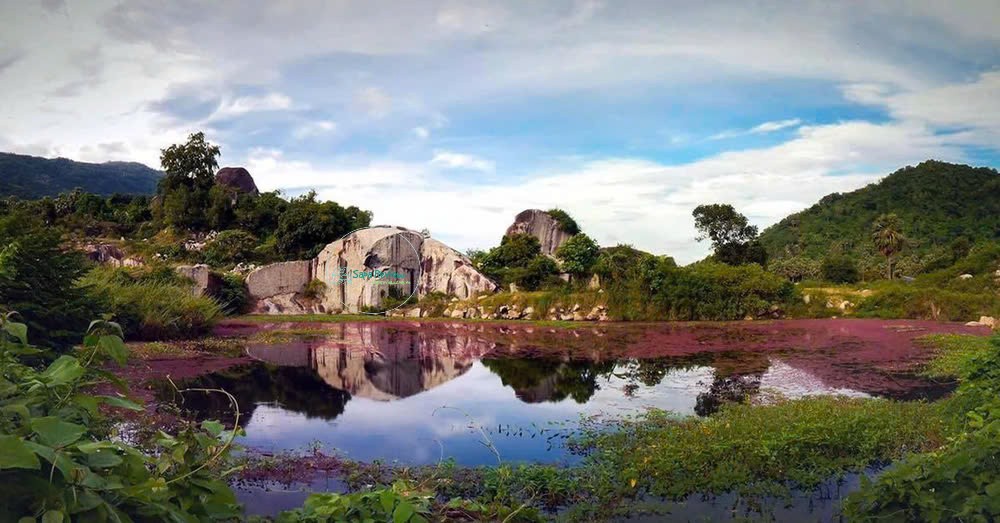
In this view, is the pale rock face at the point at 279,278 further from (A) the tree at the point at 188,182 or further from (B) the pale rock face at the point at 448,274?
(A) the tree at the point at 188,182

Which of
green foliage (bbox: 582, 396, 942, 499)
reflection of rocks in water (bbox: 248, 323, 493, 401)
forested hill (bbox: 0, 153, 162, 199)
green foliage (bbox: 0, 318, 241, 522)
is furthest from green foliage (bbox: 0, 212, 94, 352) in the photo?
forested hill (bbox: 0, 153, 162, 199)

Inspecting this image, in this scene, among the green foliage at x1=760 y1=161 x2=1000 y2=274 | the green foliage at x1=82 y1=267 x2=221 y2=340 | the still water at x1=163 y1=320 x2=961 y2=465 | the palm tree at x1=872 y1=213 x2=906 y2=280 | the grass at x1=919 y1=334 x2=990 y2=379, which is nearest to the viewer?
the still water at x1=163 y1=320 x2=961 y2=465

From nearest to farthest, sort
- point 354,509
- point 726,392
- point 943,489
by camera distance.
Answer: point 354,509 → point 943,489 → point 726,392

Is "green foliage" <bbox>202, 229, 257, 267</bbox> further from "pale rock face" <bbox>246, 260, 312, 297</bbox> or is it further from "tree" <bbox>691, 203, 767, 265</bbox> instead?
"tree" <bbox>691, 203, 767, 265</bbox>

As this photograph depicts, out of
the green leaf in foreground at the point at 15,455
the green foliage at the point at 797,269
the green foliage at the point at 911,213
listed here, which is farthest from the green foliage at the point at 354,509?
the green foliage at the point at 911,213

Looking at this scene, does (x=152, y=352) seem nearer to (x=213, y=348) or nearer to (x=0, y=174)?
(x=213, y=348)

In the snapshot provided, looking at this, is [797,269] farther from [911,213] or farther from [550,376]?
[550,376]

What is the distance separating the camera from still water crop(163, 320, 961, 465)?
29.2 ft

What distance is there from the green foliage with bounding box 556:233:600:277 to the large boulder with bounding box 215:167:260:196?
103 feet

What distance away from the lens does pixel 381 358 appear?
16828 millimetres

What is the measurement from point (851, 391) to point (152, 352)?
15491mm

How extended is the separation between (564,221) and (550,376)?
22.6 metres

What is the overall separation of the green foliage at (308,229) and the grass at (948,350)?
90.7 ft

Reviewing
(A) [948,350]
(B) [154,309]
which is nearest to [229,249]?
(B) [154,309]
